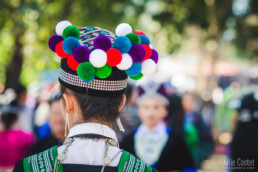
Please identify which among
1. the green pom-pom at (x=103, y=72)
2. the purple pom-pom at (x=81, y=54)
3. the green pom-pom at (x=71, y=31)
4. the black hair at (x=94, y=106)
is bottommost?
the black hair at (x=94, y=106)

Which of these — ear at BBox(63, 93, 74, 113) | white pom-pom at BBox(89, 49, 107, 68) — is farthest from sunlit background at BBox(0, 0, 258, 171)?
white pom-pom at BBox(89, 49, 107, 68)

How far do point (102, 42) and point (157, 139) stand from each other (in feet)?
8.37

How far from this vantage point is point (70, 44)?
1.50m

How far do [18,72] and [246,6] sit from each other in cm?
1077

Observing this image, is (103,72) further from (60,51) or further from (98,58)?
(60,51)

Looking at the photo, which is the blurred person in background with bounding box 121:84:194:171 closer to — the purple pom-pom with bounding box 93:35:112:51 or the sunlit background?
the sunlit background

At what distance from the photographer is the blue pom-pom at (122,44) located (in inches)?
61.2

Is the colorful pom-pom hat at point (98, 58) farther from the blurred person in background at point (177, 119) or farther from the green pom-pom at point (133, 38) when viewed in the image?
the blurred person in background at point (177, 119)

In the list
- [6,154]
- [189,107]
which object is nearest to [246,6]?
[189,107]

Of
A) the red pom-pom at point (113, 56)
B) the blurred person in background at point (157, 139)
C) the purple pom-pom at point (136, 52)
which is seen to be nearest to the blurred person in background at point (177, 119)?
the blurred person in background at point (157, 139)

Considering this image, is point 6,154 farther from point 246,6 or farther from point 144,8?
point 246,6

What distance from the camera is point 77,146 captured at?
1500 millimetres

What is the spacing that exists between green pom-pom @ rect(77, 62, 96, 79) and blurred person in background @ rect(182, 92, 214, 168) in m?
4.11

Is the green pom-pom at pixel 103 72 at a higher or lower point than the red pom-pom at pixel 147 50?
lower
